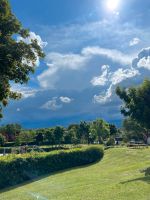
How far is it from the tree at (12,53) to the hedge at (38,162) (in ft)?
62.4

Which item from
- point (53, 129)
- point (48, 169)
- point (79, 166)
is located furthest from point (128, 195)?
point (53, 129)

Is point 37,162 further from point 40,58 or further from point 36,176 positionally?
point 40,58

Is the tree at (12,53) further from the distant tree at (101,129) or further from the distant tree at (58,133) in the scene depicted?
the distant tree at (58,133)

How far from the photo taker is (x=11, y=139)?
107 meters

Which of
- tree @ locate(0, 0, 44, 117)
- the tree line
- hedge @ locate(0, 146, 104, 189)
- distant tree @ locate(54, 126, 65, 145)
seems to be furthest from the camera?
distant tree @ locate(54, 126, 65, 145)

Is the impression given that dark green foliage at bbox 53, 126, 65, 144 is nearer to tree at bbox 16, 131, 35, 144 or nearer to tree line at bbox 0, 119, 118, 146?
tree line at bbox 0, 119, 118, 146

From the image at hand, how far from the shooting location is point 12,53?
1337 centimetres

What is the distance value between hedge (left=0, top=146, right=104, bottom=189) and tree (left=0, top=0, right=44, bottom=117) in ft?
62.4

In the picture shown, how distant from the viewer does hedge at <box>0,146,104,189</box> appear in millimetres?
33031

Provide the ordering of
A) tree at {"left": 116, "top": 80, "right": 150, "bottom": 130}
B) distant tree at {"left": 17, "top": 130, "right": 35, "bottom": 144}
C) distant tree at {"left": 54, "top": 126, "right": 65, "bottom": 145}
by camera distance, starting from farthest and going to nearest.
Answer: distant tree at {"left": 54, "top": 126, "right": 65, "bottom": 145} < distant tree at {"left": 17, "top": 130, "right": 35, "bottom": 144} < tree at {"left": 116, "top": 80, "right": 150, "bottom": 130}

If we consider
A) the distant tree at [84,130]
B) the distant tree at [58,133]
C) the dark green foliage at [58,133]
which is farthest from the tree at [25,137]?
the distant tree at [84,130]

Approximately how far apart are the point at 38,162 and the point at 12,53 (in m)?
25.3

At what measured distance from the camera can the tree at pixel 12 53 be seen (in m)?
13.3

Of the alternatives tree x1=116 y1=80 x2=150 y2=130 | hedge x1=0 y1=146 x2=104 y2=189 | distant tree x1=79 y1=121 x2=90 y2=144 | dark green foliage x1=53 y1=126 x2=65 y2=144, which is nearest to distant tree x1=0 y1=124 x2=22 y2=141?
dark green foliage x1=53 y1=126 x2=65 y2=144
